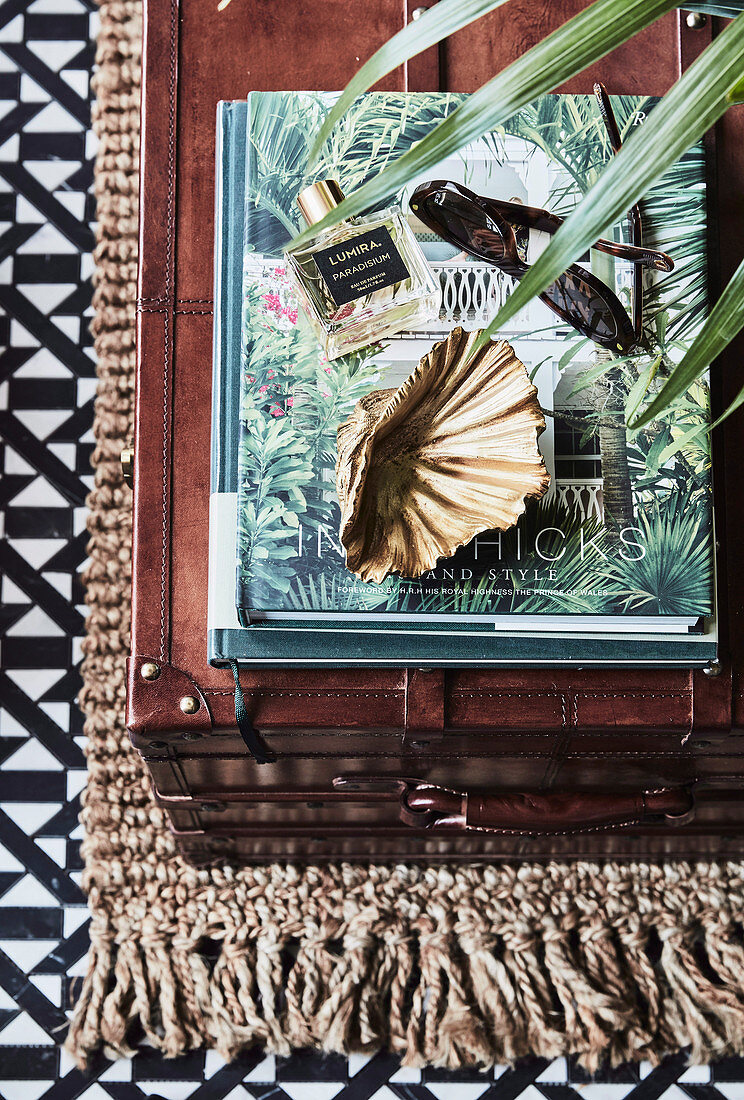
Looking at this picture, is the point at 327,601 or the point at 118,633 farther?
the point at 118,633

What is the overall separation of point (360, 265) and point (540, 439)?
149 mm

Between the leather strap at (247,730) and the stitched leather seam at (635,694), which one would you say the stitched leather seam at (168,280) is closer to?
the leather strap at (247,730)

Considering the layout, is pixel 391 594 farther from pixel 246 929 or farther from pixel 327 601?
pixel 246 929

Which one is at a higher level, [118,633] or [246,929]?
[118,633]

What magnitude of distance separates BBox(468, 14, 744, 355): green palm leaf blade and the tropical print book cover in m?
0.27

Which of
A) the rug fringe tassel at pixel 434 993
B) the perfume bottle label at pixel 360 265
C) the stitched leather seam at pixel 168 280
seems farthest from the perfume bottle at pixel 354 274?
the rug fringe tassel at pixel 434 993

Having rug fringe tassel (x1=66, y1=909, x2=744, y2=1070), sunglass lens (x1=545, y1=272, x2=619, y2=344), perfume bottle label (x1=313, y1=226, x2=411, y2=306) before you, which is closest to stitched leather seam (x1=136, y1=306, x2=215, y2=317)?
perfume bottle label (x1=313, y1=226, x2=411, y2=306)

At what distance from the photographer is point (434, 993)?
0.91 meters

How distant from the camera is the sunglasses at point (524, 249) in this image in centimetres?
61

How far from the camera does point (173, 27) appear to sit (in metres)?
0.71

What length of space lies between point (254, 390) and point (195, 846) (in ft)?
1.43

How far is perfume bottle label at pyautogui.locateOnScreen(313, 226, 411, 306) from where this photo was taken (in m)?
0.63

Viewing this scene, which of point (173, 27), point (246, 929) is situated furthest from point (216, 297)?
point (246, 929)

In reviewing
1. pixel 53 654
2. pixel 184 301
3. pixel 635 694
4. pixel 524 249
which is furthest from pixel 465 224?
pixel 53 654
